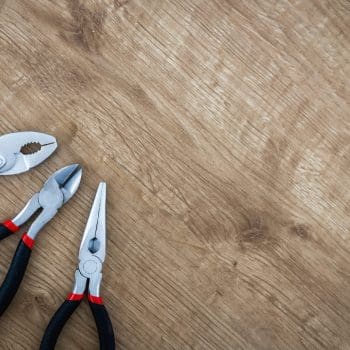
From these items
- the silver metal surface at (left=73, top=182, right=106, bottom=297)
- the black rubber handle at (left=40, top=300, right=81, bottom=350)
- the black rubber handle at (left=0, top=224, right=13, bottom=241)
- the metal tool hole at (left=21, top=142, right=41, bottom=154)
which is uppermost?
the metal tool hole at (left=21, top=142, right=41, bottom=154)

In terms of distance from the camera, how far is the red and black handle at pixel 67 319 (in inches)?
35.9

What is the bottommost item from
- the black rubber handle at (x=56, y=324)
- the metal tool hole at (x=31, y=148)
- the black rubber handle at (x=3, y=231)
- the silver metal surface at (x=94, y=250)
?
the black rubber handle at (x=56, y=324)

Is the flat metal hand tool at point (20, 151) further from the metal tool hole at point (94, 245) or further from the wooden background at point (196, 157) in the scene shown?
the metal tool hole at point (94, 245)

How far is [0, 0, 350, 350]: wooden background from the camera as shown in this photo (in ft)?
3.21

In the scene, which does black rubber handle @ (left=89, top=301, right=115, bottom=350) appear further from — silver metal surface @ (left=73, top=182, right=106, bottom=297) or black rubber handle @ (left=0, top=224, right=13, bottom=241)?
black rubber handle @ (left=0, top=224, right=13, bottom=241)

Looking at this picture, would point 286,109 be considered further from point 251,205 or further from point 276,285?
point 276,285

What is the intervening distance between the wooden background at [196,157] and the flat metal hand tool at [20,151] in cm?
2

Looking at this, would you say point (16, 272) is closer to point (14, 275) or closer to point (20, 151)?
point (14, 275)

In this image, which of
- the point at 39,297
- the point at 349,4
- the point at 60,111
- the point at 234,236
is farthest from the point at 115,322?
the point at 349,4

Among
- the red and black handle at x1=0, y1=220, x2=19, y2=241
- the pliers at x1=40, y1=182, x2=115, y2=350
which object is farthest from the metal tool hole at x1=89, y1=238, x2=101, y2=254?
the red and black handle at x1=0, y1=220, x2=19, y2=241

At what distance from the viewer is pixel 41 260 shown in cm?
97

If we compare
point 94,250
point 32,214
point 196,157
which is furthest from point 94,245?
point 196,157

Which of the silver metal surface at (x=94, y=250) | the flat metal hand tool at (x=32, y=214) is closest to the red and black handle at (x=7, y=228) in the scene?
the flat metal hand tool at (x=32, y=214)

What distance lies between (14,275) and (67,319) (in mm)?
105
